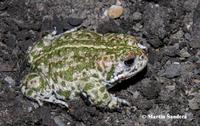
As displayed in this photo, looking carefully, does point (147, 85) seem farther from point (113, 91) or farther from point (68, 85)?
point (68, 85)

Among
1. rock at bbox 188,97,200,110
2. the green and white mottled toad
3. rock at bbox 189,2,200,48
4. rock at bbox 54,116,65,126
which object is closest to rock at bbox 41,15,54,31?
the green and white mottled toad

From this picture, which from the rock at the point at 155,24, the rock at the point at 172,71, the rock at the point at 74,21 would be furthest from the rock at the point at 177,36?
the rock at the point at 74,21

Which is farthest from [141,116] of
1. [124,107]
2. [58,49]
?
[58,49]

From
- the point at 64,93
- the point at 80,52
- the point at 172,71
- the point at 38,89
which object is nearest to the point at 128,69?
the point at 80,52

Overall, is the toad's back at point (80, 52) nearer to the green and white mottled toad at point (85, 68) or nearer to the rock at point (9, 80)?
the green and white mottled toad at point (85, 68)

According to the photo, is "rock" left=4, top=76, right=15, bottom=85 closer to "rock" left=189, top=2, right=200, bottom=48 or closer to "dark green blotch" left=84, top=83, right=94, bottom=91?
"dark green blotch" left=84, top=83, right=94, bottom=91

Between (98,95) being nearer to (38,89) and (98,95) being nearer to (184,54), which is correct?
(38,89)
